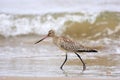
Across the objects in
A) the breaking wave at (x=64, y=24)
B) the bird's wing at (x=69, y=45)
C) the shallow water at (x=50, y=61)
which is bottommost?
the breaking wave at (x=64, y=24)

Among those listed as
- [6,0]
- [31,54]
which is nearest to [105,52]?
[31,54]

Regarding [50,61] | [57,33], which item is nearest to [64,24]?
[57,33]

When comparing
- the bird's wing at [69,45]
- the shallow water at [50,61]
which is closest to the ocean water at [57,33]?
the shallow water at [50,61]

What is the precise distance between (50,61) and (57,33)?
4.71 meters

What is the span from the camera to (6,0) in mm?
19750

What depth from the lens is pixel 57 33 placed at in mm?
14797

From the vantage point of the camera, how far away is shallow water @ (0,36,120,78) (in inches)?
348

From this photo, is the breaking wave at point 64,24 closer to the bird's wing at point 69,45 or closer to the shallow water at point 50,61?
the shallow water at point 50,61

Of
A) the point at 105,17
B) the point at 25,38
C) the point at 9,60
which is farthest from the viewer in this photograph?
the point at 105,17

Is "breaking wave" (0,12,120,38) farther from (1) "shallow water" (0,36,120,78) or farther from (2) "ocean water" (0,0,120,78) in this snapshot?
(1) "shallow water" (0,36,120,78)

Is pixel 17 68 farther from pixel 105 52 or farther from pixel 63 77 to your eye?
pixel 105 52

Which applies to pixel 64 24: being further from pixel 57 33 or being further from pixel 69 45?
pixel 69 45

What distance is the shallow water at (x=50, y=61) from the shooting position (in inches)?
348

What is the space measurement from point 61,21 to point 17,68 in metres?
6.16
